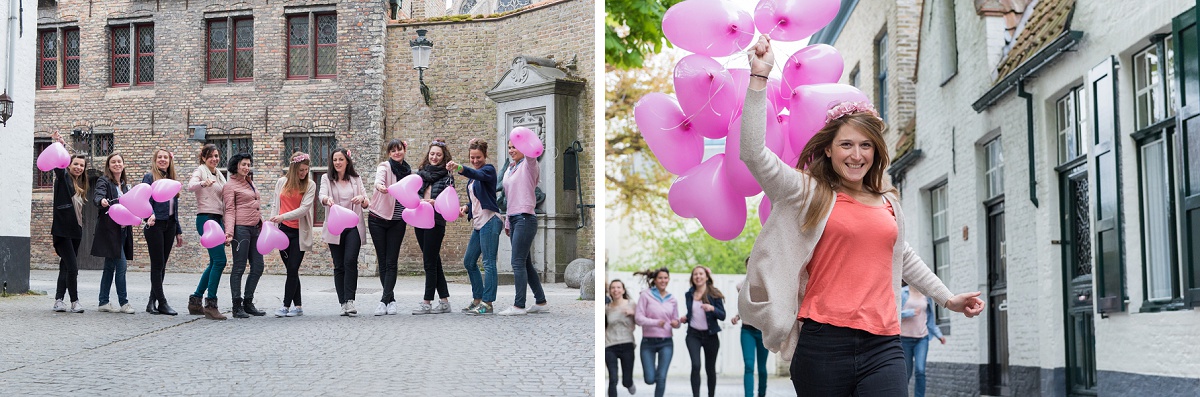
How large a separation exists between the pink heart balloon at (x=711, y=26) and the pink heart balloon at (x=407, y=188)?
54.4 inches

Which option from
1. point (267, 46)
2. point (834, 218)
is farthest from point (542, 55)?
point (834, 218)

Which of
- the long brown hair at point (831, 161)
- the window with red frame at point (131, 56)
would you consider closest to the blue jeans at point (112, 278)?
the window with red frame at point (131, 56)

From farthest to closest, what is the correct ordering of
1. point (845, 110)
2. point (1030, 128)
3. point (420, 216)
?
point (1030, 128)
point (420, 216)
point (845, 110)

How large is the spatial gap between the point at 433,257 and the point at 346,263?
39 centimetres

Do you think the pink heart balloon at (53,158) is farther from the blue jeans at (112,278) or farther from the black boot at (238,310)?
the black boot at (238,310)

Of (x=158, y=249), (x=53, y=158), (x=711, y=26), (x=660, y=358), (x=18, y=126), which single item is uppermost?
(x=711, y=26)

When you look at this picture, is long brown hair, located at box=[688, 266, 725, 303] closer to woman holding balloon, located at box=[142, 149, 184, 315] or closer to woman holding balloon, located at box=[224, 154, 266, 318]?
woman holding balloon, located at box=[224, 154, 266, 318]

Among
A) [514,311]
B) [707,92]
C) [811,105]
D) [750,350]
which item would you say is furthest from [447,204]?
[750,350]

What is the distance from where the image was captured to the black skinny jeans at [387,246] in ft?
15.8

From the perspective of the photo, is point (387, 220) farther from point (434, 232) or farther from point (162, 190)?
point (162, 190)

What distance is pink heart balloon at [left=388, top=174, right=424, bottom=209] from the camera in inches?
189

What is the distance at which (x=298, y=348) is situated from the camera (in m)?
4.75

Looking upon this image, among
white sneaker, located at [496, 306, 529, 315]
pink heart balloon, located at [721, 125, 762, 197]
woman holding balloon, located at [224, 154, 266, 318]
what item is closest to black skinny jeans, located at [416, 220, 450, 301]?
white sneaker, located at [496, 306, 529, 315]

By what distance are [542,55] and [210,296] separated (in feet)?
5.00
